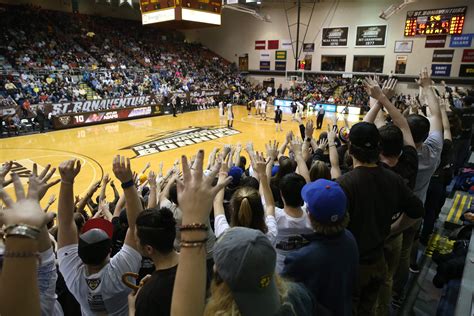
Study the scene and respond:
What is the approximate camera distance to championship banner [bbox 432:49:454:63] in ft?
78.9

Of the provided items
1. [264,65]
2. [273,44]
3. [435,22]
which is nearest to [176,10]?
[273,44]

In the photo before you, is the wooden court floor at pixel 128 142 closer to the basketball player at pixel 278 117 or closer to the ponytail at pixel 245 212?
the basketball player at pixel 278 117

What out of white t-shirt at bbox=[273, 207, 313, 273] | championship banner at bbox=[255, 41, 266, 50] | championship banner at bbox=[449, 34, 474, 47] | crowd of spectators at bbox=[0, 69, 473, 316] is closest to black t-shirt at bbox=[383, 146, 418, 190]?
crowd of spectators at bbox=[0, 69, 473, 316]

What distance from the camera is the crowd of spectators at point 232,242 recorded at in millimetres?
1234

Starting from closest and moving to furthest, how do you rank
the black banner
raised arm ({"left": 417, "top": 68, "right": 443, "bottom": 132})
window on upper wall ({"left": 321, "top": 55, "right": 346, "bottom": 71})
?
raised arm ({"left": 417, "top": 68, "right": 443, "bottom": 132}) → the black banner → window on upper wall ({"left": 321, "top": 55, "right": 346, "bottom": 71})

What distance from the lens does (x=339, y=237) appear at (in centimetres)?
194

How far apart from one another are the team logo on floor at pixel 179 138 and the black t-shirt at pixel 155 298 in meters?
11.4

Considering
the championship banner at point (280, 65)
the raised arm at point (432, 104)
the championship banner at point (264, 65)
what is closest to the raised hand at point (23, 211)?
the raised arm at point (432, 104)

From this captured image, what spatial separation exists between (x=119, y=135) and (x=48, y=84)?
7215mm

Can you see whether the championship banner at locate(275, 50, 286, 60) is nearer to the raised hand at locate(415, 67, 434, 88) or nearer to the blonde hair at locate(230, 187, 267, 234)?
the raised hand at locate(415, 67, 434, 88)

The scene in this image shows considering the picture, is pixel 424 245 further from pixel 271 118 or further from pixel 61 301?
pixel 271 118

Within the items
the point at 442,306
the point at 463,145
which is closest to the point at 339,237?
the point at 442,306

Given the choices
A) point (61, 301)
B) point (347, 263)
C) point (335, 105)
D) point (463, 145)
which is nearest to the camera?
point (347, 263)

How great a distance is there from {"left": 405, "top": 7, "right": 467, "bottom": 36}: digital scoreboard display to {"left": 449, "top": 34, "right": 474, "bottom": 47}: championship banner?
15.0 inches
